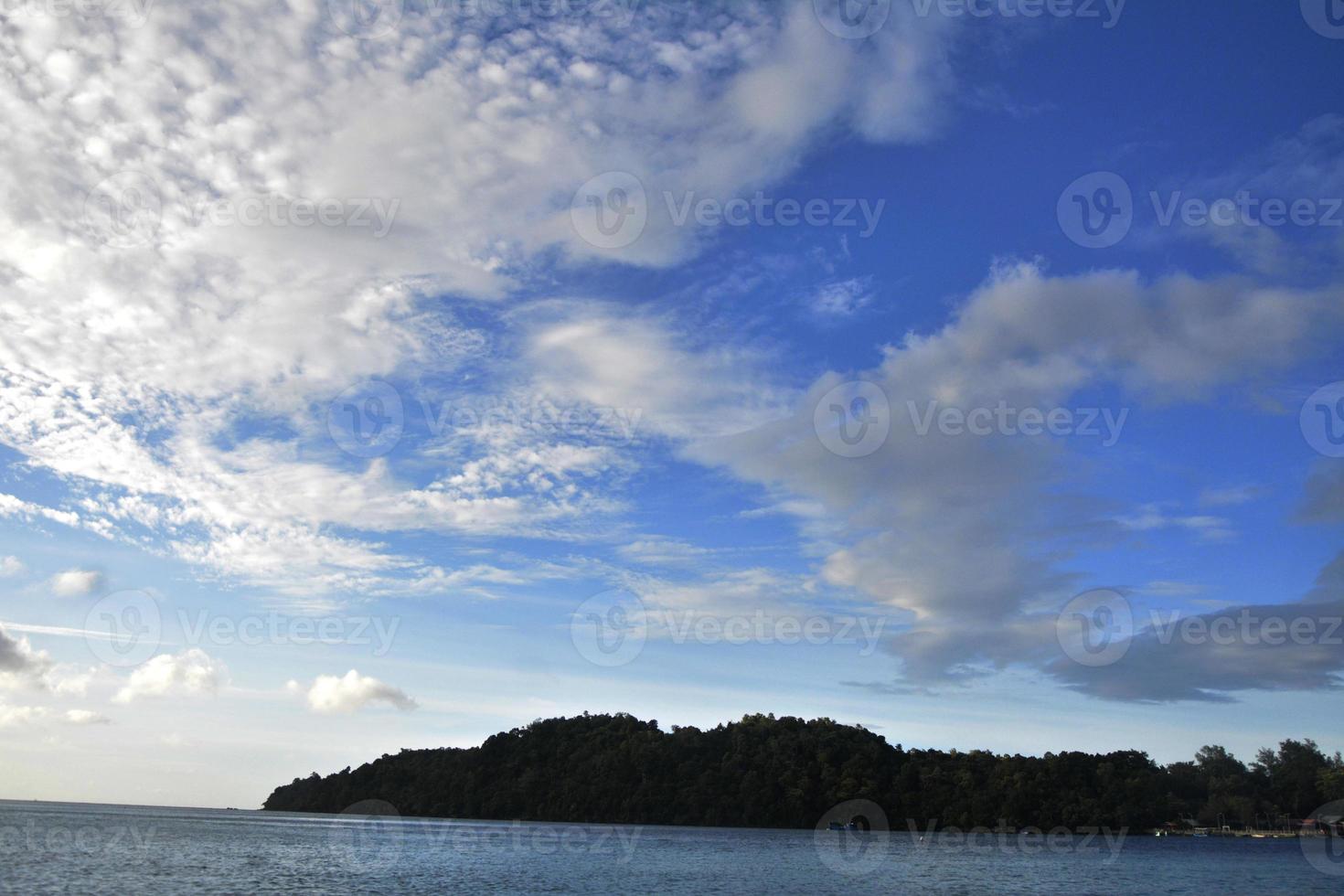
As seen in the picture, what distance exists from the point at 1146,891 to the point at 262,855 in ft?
267

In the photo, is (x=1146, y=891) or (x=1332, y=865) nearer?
(x=1146, y=891)

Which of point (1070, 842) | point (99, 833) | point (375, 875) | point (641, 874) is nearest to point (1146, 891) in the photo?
point (641, 874)

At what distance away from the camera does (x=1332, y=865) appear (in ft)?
450

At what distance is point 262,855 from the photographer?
95188 millimetres

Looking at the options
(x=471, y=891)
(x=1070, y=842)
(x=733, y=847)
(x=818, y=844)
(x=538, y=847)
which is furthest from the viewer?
(x=1070, y=842)

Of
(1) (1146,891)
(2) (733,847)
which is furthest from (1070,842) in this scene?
(1) (1146,891)

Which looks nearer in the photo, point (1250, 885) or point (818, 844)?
point (1250, 885)

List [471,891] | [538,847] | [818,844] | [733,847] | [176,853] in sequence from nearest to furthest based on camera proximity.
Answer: [471,891]
[176,853]
[538,847]
[733,847]
[818,844]

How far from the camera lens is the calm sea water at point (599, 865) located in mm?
70562

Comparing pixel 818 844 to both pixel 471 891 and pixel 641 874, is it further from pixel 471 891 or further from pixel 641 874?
pixel 471 891

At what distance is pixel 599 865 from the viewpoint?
96.2 m

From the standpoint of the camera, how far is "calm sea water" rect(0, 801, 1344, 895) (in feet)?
232

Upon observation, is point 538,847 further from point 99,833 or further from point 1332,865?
point 1332,865

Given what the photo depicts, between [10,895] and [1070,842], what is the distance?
178364 mm
